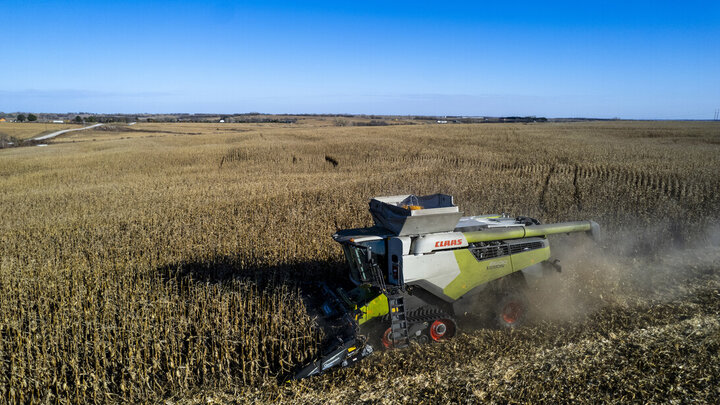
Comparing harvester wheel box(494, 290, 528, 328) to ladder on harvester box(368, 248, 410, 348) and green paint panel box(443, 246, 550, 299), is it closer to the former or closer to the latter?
green paint panel box(443, 246, 550, 299)

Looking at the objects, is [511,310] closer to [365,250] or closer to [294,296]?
[365,250]

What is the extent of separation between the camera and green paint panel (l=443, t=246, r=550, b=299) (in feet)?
17.0

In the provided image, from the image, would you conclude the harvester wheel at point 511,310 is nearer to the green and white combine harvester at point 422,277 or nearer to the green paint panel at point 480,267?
the green and white combine harvester at point 422,277

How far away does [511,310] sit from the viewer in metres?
5.73

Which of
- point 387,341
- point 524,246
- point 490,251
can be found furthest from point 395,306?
point 524,246

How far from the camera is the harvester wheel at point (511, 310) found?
560cm

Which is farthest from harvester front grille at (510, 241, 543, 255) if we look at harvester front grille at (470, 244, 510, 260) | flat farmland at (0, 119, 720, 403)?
flat farmland at (0, 119, 720, 403)

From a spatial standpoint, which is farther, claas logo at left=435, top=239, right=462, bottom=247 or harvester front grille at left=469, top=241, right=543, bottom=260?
harvester front grille at left=469, top=241, right=543, bottom=260

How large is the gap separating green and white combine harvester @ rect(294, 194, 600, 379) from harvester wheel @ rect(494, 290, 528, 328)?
1cm

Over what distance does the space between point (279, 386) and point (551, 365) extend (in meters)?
3.05

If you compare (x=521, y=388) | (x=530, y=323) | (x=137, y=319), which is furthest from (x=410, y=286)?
(x=137, y=319)

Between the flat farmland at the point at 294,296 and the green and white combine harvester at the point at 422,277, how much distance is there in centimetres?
28

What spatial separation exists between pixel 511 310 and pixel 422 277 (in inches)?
66.8

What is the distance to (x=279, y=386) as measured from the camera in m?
4.36
